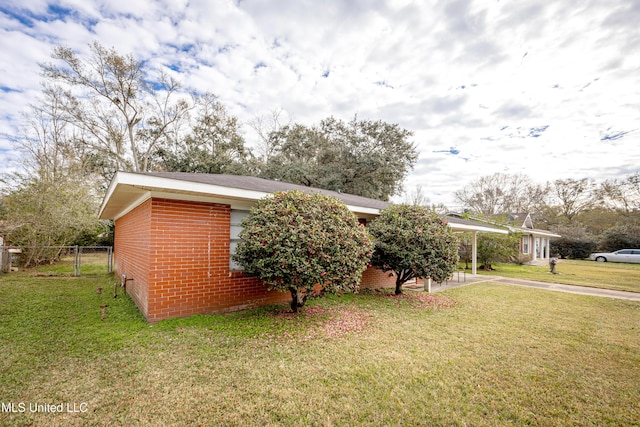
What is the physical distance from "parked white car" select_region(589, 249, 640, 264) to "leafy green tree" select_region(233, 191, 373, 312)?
95.5ft

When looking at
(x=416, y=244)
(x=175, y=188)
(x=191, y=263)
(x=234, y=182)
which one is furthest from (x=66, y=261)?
(x=416, y=244)

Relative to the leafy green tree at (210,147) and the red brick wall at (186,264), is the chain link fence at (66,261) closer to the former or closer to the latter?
the red brick wall at (186,264)

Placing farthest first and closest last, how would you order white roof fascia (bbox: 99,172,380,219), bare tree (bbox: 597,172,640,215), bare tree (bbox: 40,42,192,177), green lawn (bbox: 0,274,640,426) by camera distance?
1. bare tree (bbox: 597,172,640,215)
2. bare tree (bbox: 40,42,192,177)
3. white roof fascia (bbox: 99,172,380,219)
4. green lawn (bbox: 0,274,640,426)

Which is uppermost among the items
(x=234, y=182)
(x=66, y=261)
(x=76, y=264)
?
(x=234, y=182)

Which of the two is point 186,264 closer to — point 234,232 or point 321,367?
point 234,232

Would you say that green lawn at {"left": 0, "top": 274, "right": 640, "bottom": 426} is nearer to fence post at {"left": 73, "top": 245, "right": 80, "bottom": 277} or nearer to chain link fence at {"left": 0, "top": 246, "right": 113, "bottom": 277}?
fence post at {"left": 73, "top": 245, "right": 80, "bottom": 277}

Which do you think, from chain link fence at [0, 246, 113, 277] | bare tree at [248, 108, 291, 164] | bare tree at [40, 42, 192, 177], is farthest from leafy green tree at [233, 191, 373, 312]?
bare tree at [40, 42, 192, 177]

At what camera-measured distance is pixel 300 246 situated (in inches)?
190

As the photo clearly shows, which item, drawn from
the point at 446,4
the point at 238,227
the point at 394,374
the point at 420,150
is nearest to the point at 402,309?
the point at 394,374

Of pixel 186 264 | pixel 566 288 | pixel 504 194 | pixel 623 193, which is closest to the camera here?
pixel 186 264

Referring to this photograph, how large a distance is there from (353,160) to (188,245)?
57.7ft

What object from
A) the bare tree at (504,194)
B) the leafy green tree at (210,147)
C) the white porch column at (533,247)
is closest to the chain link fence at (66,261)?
Result: the leafy green tree at (210,147)

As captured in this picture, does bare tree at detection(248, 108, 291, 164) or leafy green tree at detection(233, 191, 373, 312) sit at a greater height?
bare tree at detection(248, 108, 291, 164)

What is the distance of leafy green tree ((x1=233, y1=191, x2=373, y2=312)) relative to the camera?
4.78 m
